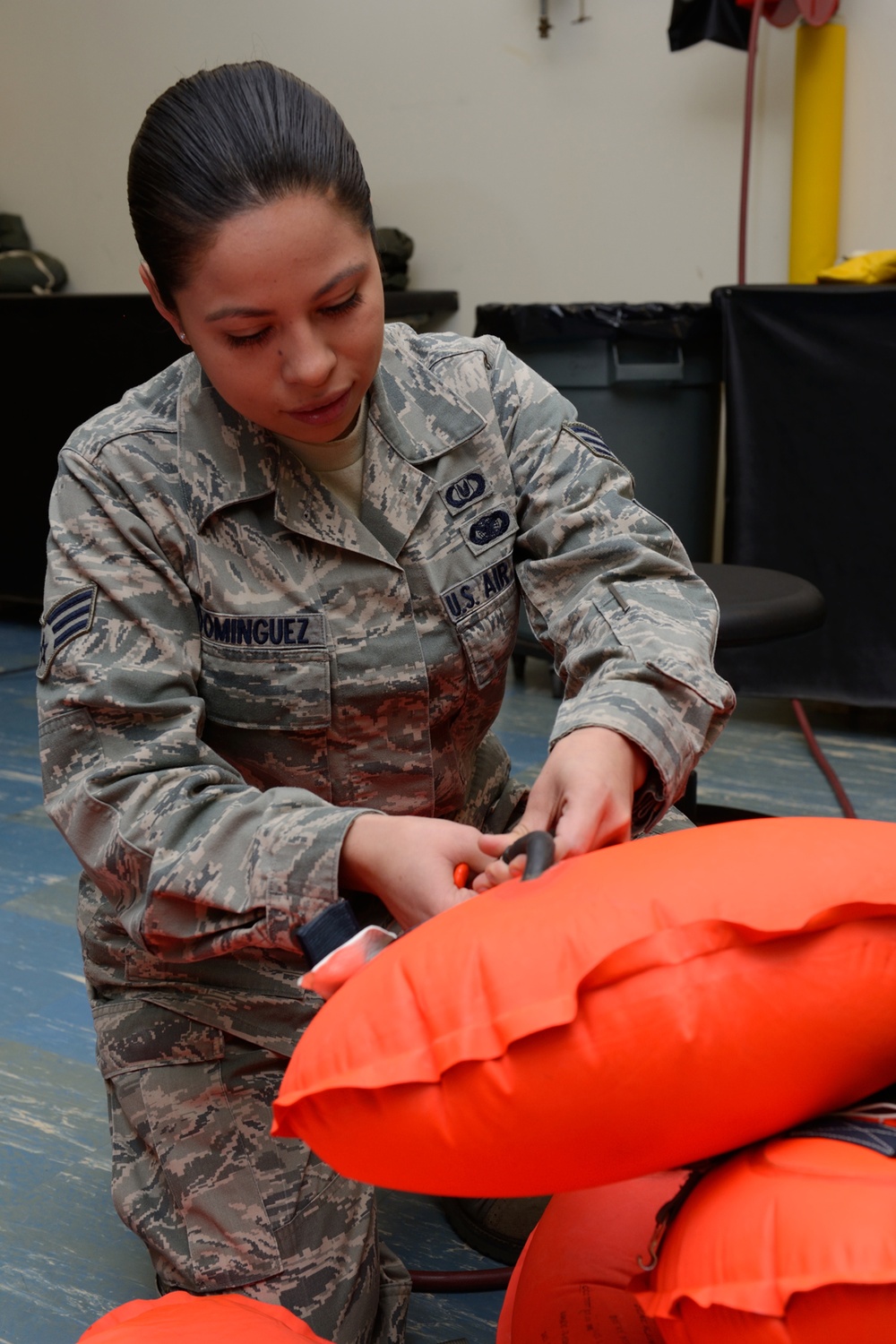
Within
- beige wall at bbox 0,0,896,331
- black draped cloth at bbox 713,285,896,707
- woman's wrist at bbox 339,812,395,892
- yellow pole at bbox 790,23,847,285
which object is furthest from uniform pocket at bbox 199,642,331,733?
beige wall at bbox 0,0,896,331

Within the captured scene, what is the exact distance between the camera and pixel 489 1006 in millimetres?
511

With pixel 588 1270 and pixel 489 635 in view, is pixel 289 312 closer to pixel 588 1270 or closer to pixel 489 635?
pixel 489 635

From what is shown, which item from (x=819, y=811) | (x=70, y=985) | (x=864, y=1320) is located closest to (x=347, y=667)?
(x=864, y=1320)

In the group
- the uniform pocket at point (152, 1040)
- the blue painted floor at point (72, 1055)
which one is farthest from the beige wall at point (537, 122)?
the uniform pocket at point (152, 1040)

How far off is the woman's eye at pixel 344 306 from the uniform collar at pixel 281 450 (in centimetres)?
17

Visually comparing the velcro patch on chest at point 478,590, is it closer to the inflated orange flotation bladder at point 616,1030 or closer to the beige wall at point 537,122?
the inflated orange flotation bladder at point 616,1030

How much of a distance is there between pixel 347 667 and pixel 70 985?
96cm

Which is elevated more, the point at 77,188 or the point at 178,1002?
the point at 77,188

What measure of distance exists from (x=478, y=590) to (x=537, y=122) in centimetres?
246

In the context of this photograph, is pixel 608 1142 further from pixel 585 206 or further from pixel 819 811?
pixel 585 206

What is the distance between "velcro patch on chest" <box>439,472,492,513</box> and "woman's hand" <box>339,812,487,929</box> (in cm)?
37

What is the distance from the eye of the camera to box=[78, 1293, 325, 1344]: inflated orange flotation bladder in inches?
24.5

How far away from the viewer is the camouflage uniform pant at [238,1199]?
96cm

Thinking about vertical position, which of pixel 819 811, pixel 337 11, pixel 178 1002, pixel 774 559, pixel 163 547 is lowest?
pixel 819 811
